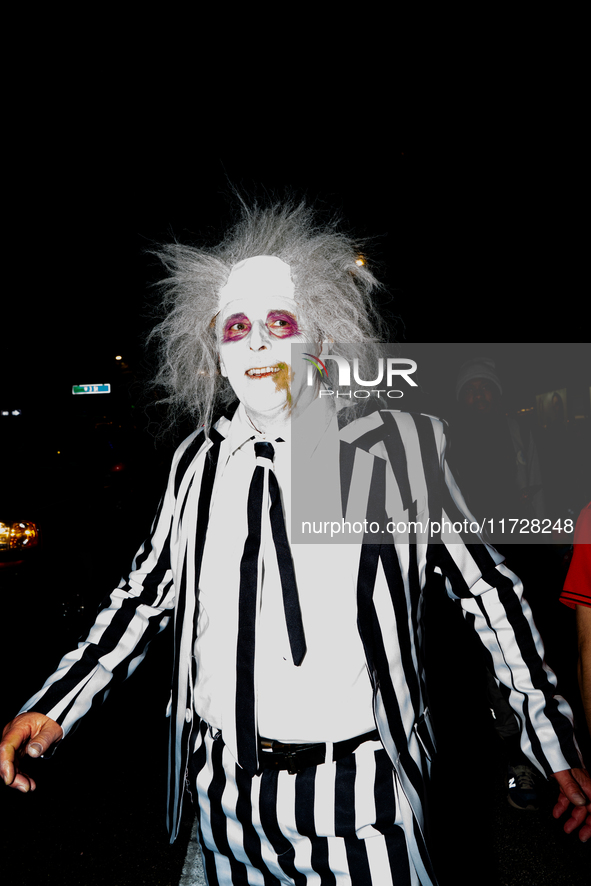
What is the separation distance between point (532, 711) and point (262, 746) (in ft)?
2.38

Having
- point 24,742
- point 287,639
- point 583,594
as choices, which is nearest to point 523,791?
point 583,594

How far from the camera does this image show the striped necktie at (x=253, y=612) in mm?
1509

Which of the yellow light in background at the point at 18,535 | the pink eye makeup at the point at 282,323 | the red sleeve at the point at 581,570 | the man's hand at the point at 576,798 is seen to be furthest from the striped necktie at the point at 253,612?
the yellow light in background at the point at 18,535

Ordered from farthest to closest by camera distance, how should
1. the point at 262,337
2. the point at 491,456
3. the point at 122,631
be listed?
the point at 491,456 → the point at 262,337 → the point at 122,631

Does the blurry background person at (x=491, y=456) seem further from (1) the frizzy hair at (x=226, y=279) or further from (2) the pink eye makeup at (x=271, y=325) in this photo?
(2) the pink eye makeup at (x=271, y=325)

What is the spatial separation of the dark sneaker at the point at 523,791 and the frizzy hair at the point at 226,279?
255 cm

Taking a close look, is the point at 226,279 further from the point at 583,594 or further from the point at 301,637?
the point at 583,594

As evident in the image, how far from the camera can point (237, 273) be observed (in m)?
2.06

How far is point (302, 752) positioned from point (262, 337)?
4.10 feet

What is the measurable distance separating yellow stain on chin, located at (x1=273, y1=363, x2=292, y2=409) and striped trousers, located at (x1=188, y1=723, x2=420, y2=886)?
1.04 metres

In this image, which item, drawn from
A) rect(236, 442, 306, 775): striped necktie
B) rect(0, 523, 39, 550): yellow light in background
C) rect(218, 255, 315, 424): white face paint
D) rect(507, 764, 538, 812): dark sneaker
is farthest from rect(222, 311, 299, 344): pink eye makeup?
rect(0, 523, 39, 550): yellow light in background

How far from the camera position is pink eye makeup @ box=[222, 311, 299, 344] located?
6.43 feet

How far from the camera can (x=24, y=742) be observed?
5.13 feet

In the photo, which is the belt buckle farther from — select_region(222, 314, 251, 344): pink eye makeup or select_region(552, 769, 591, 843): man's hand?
select_region(222, 314, 251, 344): pink eye makeup
